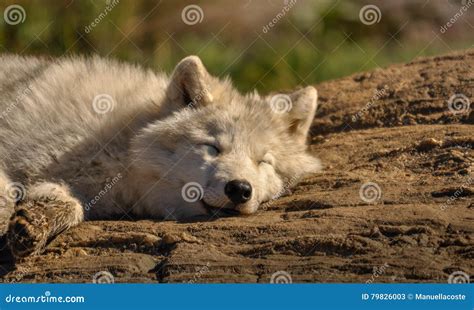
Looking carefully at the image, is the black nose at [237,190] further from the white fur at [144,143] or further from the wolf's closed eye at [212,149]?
the wolf's closed eye at [212,149]

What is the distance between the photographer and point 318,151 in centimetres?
765

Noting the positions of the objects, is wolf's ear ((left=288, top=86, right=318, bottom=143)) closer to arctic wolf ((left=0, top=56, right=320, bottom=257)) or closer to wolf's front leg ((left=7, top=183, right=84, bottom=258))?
arctic wolf ((left=0, top=56, right=320, bottom=257))

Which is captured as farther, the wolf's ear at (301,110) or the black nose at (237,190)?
the wolf's ear at (301,110)

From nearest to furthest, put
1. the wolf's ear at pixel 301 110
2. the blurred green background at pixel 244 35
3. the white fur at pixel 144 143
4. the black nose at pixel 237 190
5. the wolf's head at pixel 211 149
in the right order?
the black nose at pixel 237 190, the wolf's head at pixel 211 149, the white fur at pixel 144 143, the wolf's ear at pixel 301 110, the blurred green background at pixel 244 35

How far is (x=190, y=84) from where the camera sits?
6395 millimetres

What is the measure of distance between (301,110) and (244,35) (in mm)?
6308

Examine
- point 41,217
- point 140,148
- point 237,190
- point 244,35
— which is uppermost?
point 244,35

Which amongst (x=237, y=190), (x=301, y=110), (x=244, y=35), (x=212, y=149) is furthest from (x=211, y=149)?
(x=244, y=35)

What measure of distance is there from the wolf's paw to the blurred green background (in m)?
5.14

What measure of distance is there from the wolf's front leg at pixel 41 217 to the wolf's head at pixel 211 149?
0.66 m

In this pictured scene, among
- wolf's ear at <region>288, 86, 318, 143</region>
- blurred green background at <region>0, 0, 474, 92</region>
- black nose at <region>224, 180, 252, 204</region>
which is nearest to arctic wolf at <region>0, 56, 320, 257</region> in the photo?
black nose at <region>224, 180, 252, 204</region>

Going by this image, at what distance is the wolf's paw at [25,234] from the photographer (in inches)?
204

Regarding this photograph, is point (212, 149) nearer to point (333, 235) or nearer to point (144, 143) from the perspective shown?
point (144, 143)

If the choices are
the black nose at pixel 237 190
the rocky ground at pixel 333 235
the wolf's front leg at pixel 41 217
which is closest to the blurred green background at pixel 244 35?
the rocky ground at pixel 333 235
